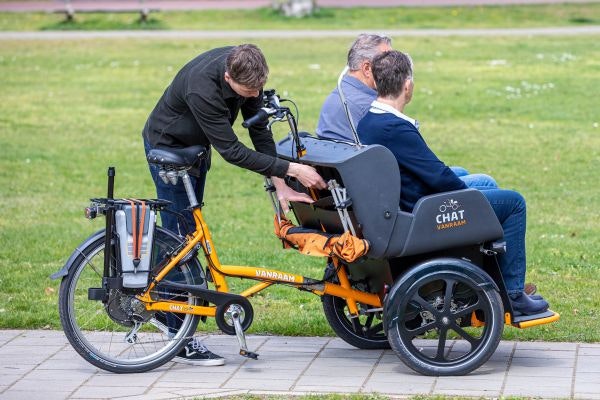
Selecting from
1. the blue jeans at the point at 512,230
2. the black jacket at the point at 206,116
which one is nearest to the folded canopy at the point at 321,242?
the black jacket at the point at 206,116

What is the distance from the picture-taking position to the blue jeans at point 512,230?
5965 mm

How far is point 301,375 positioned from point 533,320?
112cm

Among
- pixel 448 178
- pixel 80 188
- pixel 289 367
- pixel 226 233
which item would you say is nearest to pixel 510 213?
pixel 448 178

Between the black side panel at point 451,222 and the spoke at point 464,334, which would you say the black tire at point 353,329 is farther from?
the black side panel at point 451,222

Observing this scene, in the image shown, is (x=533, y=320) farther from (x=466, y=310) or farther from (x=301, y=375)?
(x=301, y=375)

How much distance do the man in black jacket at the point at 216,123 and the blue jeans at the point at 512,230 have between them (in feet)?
2.75

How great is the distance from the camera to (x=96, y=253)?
19.5 ft

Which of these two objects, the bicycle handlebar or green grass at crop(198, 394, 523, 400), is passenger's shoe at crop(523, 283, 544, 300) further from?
the bicycle handlebar

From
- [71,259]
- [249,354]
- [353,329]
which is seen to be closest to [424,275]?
[353,329]

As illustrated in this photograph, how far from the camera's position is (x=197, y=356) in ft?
20.4

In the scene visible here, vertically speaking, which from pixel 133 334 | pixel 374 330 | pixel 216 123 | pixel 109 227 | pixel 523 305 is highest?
pixel 216 123

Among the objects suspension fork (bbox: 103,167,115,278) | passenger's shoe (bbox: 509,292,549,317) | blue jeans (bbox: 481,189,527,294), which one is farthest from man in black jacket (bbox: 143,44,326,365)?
passenger's shoe (bbox: 509,292,549,317)

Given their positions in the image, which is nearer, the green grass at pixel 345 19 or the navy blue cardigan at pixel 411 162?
the navy blue cardigan at pixel 411 162

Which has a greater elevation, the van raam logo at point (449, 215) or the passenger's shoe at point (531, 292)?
the van raam logo at point (449, 215)
